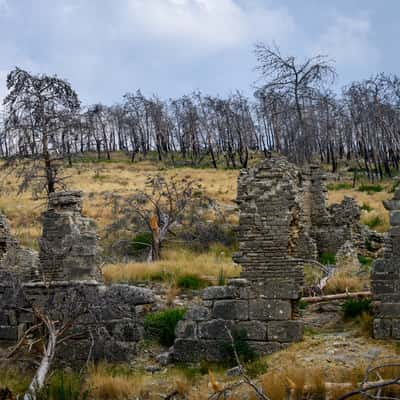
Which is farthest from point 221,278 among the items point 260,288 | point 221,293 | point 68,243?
point 260,288

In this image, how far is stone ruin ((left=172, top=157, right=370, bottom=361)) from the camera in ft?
34.0

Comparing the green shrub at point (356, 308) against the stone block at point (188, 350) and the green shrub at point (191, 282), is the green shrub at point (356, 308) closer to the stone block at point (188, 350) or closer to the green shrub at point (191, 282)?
the stone block at point (188, 350)

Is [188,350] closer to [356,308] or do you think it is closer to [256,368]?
[256,368]

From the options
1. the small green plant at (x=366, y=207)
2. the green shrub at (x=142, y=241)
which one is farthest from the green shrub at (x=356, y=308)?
the small green plant at (x=366, y=207)

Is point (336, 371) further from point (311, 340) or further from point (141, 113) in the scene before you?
point (141, 113)

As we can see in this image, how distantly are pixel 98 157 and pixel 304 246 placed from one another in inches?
1882

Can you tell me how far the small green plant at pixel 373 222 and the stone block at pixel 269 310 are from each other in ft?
54.1

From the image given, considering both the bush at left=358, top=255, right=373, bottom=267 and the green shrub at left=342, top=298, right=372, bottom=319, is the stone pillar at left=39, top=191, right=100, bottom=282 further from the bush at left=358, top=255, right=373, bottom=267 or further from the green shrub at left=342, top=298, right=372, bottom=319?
the bush at left=358, top=255, right=373, bottom=267

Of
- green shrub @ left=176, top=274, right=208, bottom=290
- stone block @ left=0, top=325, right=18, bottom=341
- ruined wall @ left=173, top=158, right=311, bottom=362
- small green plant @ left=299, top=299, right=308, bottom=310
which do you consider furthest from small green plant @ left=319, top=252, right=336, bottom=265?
stone block @ left=0, top=325, right=18, bottom=341

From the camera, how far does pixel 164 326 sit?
39.2 ft

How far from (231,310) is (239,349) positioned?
0.69 metres

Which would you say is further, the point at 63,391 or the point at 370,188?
the point at 370,188

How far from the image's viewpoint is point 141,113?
6756 cm

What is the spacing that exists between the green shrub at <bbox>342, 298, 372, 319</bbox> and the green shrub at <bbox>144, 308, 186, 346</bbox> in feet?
9.91
